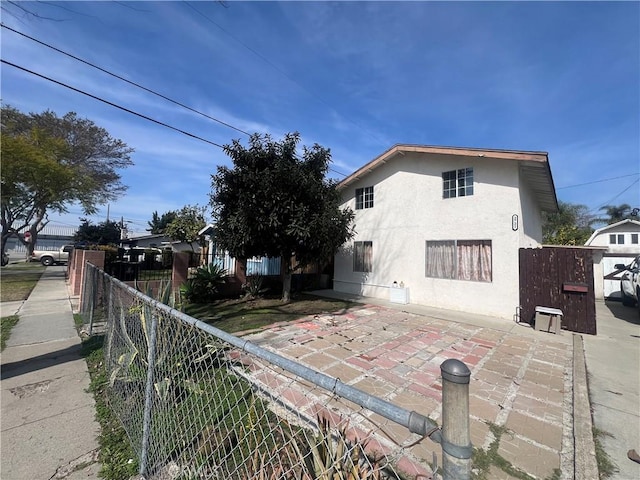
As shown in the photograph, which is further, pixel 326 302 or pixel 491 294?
pixel 326 302

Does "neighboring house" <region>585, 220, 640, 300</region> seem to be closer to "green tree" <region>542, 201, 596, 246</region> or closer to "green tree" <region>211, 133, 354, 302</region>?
"green tree" <region>542, 201, 596, 246</region>

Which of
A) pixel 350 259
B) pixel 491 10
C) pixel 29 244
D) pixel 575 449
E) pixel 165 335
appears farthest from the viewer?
pixel 29 244

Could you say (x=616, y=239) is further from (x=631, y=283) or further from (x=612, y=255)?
(x=631, y=283)

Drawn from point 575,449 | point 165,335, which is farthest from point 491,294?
point 165,335

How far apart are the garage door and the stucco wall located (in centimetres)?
564

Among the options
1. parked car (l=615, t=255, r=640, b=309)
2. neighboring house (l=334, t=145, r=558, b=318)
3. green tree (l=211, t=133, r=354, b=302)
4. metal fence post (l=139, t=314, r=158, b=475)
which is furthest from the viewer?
parked car (l=615, t=255, r=640, b=309)

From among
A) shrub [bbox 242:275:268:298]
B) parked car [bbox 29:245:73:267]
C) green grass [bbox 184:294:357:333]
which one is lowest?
green grass [bbox 184:294:357:333]

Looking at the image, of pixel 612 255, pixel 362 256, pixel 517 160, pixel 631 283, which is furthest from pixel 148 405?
pixel 612 255

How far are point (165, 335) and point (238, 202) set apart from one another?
6.40 m

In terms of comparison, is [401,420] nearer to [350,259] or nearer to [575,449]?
[575,449]

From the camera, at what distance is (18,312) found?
7406 millimetres

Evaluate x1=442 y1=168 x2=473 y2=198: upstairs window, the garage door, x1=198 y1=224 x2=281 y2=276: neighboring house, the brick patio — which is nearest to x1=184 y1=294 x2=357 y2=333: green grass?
the brick patio

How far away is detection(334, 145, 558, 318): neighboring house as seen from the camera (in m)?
8.38

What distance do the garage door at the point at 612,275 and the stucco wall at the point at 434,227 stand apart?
5638 mm
